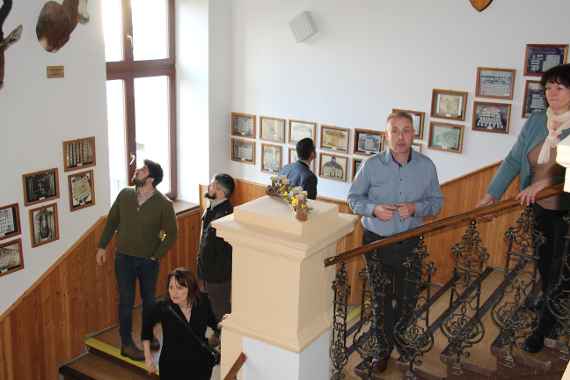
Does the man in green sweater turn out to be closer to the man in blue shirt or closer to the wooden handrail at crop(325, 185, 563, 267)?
the man in blue shirt

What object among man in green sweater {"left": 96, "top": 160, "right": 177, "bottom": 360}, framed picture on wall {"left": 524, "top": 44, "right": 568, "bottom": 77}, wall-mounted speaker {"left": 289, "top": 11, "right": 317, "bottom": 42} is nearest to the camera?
man in green sweater {"left": 96, "top": 160, "right": 177, "bottom": 360}

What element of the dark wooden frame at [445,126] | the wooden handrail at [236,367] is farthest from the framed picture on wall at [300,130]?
the wooden handrail at [236,367]

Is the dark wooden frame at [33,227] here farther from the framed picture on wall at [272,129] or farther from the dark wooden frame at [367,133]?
the dark wooden frame at [367,133]

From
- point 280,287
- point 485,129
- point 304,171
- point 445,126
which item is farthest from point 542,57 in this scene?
point 280,287

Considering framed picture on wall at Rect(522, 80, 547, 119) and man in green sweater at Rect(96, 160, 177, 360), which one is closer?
man in green sweater at Rect(96, 160, 177, 360)

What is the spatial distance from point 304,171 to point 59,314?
2.38 metres

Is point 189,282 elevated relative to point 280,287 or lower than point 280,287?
lower

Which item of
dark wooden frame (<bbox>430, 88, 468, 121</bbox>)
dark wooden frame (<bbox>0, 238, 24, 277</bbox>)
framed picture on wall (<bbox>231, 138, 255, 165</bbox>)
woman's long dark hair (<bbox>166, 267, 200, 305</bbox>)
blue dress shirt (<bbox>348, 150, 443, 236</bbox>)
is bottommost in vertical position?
dark wooden frame (<bbox>0, 238, 24, 277</bbox>)

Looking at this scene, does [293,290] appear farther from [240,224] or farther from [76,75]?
[76,75]

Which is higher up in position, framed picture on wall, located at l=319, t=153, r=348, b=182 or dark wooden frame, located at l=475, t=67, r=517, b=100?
dark wooden frame, located at l=475, t=67, r=517, b=100

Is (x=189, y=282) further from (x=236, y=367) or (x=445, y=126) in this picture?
(x=445, y=126)

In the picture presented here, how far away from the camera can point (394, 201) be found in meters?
3.62

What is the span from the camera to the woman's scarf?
3.10 meters

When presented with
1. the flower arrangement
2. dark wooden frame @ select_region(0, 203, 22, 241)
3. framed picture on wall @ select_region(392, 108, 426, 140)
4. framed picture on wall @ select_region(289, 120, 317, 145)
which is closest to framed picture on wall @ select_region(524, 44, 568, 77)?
framed picture on wall @ select_region(392, 108, 426, 140)
